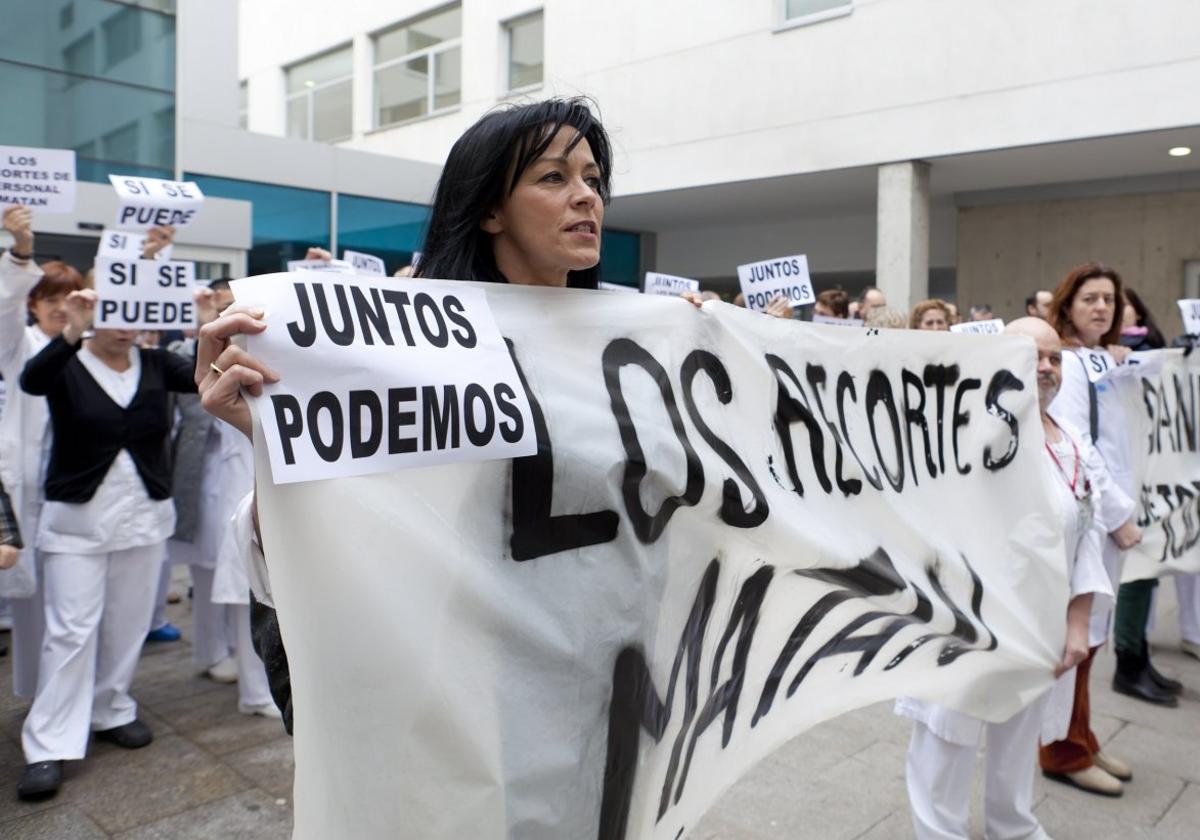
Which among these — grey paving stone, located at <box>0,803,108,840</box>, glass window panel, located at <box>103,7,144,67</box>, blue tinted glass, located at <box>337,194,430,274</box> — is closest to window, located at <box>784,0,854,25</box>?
blue tinted glass, located at <box>337,194,430,274</box>

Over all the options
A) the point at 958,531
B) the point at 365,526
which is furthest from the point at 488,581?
the point at 958,531

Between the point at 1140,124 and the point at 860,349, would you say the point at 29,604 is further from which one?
the point at 1140,124

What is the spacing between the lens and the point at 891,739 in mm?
4129

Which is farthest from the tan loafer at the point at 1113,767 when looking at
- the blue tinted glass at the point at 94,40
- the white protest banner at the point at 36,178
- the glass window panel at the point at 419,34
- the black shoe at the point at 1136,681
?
the glass window panel at the point at 419,34

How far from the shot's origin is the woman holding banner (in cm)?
355

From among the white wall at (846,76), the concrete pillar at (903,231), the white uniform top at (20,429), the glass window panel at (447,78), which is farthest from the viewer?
the glass window panel at (447,78)

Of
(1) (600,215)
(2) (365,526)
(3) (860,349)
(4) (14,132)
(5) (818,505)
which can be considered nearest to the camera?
(2) (365,526)

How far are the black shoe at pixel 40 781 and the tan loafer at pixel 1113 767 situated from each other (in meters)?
3.92

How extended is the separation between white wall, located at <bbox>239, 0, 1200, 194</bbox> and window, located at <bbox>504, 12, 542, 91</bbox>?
291 millimetres

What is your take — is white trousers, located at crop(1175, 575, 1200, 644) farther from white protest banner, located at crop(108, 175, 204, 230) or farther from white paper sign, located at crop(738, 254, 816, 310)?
white protest banner, located at crop(108, 175, 204, 230)

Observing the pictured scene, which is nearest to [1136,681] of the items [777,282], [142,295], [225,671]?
[777,282]

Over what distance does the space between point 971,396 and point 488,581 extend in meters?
2.02

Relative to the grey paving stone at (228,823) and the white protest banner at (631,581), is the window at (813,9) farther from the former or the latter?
the grey paving stone at (228,823)

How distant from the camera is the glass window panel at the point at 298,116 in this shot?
22.6 meters
